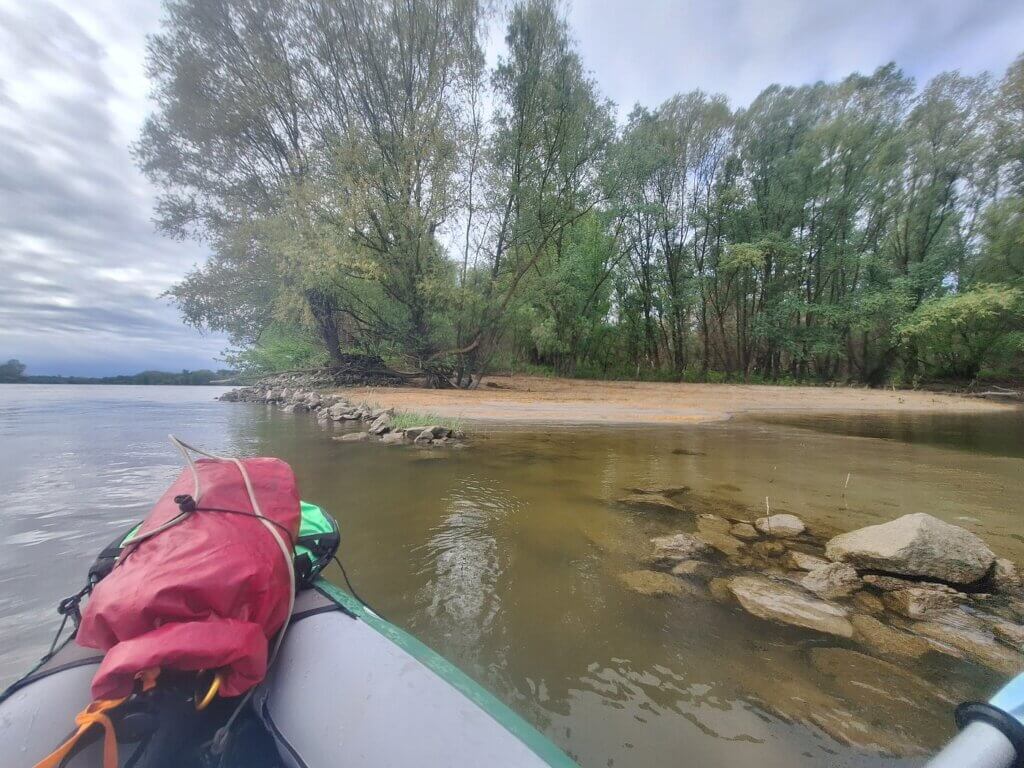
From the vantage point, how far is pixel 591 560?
2912 mm

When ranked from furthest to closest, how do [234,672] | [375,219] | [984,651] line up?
[375,219], [984,651], [234,672]

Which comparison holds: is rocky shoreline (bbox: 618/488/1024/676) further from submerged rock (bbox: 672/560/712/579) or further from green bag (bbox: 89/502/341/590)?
green bag (bbox: 89/502/341/590)

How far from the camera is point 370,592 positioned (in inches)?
97.1

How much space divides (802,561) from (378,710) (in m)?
3.05

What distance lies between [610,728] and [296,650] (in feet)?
4.01

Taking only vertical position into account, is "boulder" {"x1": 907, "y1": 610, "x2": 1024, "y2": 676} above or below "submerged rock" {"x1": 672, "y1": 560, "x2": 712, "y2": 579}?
below

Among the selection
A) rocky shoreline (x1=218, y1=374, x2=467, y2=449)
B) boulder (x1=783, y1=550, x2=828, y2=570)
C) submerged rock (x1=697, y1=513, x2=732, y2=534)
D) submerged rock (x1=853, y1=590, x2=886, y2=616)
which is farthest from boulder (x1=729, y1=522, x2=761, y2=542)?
rocky shoreline (x1=218, y1=374, x2=467, y2=449)

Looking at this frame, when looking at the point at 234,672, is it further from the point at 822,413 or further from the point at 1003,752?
the point at 822,413

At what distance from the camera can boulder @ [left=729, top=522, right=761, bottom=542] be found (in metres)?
3.30

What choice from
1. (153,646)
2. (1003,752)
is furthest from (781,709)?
(153,646)

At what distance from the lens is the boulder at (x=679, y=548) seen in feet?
9.59

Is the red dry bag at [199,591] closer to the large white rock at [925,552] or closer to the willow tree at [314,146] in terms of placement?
the large white rock at [925,552]

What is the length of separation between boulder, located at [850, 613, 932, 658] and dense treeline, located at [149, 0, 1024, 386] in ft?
41.0

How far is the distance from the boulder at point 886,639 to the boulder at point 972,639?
0.08 m
